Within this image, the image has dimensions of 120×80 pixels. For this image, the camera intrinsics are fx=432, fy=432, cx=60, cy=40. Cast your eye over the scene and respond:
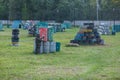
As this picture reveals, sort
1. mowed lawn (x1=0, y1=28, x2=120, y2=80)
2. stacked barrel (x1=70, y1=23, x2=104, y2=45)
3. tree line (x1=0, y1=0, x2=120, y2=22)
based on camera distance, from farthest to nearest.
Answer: tree line (x1=0, y1=0, x2=120, y2=22)
stacked barrel (x1=70, y1=23, x2=104, y2=45)
mowed lawn (x1=0, y1=28, x2=120, y2=80)

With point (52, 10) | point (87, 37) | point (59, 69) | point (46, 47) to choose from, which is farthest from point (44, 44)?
point (52, 10)

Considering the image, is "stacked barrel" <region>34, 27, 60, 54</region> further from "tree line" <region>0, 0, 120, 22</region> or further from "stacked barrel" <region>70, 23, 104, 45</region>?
"tree line" <region>0, 0, 120, 22</region>

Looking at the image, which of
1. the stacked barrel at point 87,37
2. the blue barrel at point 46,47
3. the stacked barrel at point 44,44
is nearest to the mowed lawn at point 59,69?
the stacked barrel at point 44,44

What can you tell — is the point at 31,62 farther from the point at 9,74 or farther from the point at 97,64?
the point at 9,74

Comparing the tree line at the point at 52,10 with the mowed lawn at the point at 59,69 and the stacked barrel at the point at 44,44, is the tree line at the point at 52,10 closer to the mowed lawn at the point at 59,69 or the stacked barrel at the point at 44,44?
the stacked barrel at the point at 44,44

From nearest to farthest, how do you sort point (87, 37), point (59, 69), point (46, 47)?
point (59, 69) → point (46, 47) → point (87, 37)

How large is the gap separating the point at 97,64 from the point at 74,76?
10.3 feet

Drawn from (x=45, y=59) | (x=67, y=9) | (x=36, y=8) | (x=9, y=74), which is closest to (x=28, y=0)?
(x=36, y=8)

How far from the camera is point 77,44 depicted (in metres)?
24.9

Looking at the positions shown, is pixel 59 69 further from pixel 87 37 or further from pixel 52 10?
pixel 52 10

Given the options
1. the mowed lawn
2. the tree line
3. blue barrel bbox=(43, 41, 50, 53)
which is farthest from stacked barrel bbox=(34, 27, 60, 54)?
the tree line

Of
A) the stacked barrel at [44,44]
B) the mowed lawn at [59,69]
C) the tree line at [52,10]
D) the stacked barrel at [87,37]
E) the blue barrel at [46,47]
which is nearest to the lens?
the mowed lawn at [59,69]

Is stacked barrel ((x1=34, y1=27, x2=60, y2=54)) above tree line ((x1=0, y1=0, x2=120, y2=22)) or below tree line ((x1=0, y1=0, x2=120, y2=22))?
below

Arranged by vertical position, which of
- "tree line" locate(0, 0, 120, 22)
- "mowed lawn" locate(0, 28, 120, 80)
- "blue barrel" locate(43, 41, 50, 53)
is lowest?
"mowed lawn" locate(0, 28, 120, 80)
